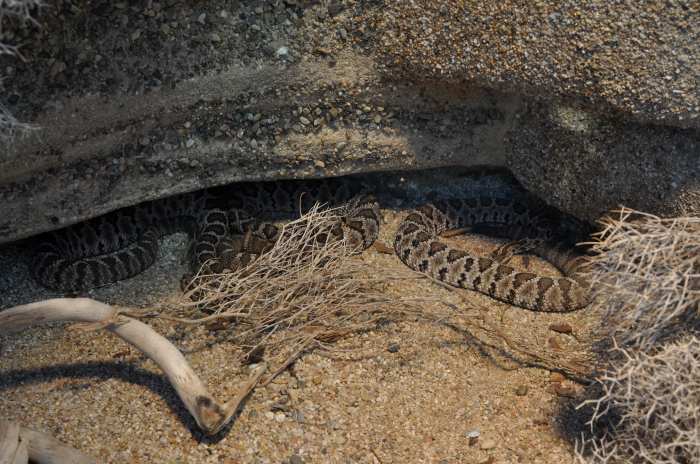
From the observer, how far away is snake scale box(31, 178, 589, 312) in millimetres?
5707

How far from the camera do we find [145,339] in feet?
13.9

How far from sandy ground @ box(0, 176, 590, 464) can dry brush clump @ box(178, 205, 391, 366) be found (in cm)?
15

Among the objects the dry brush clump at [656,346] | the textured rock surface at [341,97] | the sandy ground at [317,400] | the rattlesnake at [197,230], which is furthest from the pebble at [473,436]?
the rattlesnake at [197,230]

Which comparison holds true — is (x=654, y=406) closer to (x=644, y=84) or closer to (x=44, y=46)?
(x=644, y=84)

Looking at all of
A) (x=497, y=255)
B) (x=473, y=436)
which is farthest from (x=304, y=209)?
(x=473, y=436)

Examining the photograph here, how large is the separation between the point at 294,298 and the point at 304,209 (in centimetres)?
188

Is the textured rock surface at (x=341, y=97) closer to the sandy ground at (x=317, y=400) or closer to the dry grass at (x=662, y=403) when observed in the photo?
→ the sandy ground at (x=317, y=400)

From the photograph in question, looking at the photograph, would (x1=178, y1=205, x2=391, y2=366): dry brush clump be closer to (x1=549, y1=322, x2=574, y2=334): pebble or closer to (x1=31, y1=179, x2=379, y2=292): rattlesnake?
(x1=31, y1=179, x2=379, y2=292): rattlesnake

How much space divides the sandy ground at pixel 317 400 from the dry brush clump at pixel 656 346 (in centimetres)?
60

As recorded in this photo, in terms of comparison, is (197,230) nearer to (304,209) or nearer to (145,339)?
(304,209)

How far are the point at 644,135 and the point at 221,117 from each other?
308cm

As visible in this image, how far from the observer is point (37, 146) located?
15.6 ft

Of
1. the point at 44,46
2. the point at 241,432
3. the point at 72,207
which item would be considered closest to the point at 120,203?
the point at 72,207

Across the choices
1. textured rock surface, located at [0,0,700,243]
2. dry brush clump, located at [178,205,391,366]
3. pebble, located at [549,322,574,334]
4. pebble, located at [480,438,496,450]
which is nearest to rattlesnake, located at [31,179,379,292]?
dry brush clump, located at [178,205,391,366]
